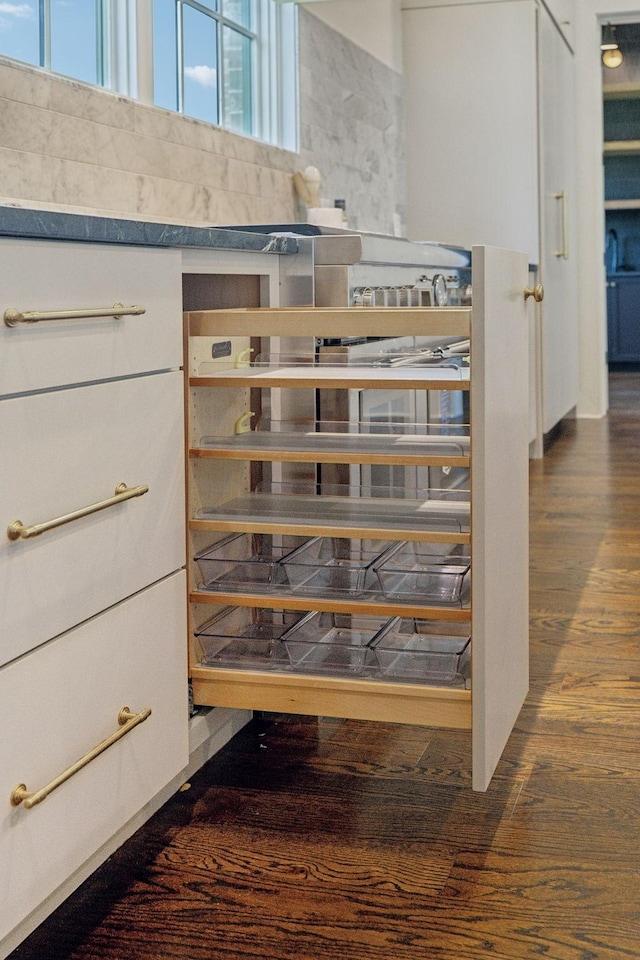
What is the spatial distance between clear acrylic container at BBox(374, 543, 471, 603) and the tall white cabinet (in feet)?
11.7

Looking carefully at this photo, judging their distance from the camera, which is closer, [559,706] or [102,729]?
[102,729]

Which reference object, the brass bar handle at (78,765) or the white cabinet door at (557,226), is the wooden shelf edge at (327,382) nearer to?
the brass bar handle at (78,765)

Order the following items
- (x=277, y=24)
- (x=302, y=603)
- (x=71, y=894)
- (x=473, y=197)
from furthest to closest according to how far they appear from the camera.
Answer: (x=473, y=197) < (x=277, y=24) < (x=302, y=603) < (x=71, y=894)

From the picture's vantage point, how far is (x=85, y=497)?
52.8 inches

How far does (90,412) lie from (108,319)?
13cm

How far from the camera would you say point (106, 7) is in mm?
2904

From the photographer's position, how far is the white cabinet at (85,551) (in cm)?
120

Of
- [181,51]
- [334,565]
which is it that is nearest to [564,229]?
[181,51]

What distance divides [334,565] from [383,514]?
128 mm

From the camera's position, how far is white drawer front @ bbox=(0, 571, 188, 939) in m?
1.20

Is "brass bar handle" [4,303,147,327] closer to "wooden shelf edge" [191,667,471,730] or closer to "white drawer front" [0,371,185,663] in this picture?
"white drawer front" [0,371,185,663]

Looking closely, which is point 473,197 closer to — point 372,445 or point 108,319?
point 372,445

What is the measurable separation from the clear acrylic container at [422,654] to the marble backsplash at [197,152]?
119 centimetres

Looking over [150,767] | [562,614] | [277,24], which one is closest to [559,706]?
[562,614]
